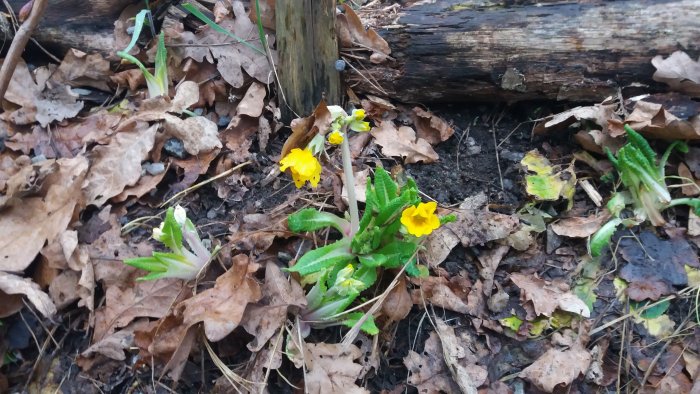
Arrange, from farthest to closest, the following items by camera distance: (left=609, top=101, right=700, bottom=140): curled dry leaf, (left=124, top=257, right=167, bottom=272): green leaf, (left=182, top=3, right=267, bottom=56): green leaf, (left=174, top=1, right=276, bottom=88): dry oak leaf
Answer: (left=174, top=1, right=276, bottom=88): dry oak leaf
(left=182, top=3, right=267, bottom=56): green leaf
(left=609, top=101, right=700, bottom=140): curled dry leaf
(left=124, top=257, right=167, bottom=272): green leaf

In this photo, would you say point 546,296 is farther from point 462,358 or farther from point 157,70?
point 157,70

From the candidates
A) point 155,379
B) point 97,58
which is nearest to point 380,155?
point 155,379

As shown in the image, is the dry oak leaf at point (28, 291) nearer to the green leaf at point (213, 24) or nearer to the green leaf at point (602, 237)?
the green leaf at point (213, 24)

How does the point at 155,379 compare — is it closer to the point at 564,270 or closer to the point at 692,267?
the point at 564,270

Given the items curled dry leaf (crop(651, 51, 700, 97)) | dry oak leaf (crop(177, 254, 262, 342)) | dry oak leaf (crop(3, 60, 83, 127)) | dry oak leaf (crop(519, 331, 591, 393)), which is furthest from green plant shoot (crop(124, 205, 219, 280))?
curled dry leaf (crop(651, 51, 700, 97))

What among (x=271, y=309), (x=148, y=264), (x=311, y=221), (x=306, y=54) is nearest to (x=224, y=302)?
(x=271, y=309)

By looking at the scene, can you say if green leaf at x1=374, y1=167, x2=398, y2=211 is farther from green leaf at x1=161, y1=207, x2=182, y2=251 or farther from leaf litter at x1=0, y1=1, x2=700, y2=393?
green leaf at x1=161, y1=207, x2=182, y2=251
